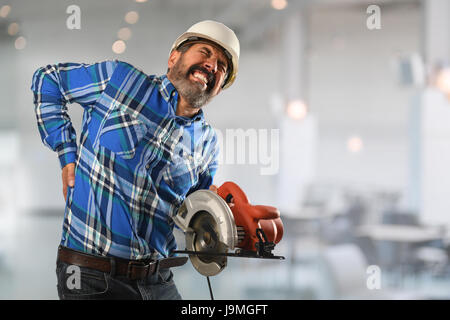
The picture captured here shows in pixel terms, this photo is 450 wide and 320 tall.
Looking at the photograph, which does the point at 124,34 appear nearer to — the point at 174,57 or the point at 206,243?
the point at 174,57

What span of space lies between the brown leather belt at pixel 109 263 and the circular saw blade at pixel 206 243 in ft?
0.55

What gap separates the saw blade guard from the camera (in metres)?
1.18

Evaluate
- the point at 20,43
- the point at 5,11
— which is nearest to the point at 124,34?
the point at 5,11

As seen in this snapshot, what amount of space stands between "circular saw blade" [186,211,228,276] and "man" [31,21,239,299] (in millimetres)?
106

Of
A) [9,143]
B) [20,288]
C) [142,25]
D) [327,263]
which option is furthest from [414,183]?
[9,143]

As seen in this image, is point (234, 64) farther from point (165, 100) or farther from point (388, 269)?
point (388, 269)

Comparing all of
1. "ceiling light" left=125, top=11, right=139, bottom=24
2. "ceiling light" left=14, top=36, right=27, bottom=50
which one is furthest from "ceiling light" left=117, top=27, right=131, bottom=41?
"ceiling light" left=14, top=36, right=27, bottom=50

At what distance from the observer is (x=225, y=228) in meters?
1.18

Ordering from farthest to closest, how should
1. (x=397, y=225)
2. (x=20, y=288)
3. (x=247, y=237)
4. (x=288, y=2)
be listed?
(x=288, y=2), (x=397, y=225), (x=20, y=288), (x=247, y=237)

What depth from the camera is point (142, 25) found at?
5.98 metres

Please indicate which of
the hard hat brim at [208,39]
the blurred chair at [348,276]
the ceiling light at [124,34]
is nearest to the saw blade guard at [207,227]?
the hard hat brim at [208,39]

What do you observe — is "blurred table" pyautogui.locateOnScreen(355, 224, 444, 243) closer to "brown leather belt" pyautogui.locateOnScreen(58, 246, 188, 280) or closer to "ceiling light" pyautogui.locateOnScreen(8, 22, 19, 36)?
"brown leather belt" pyautogui.locateOnScreen(58, 246, 188, 280)
